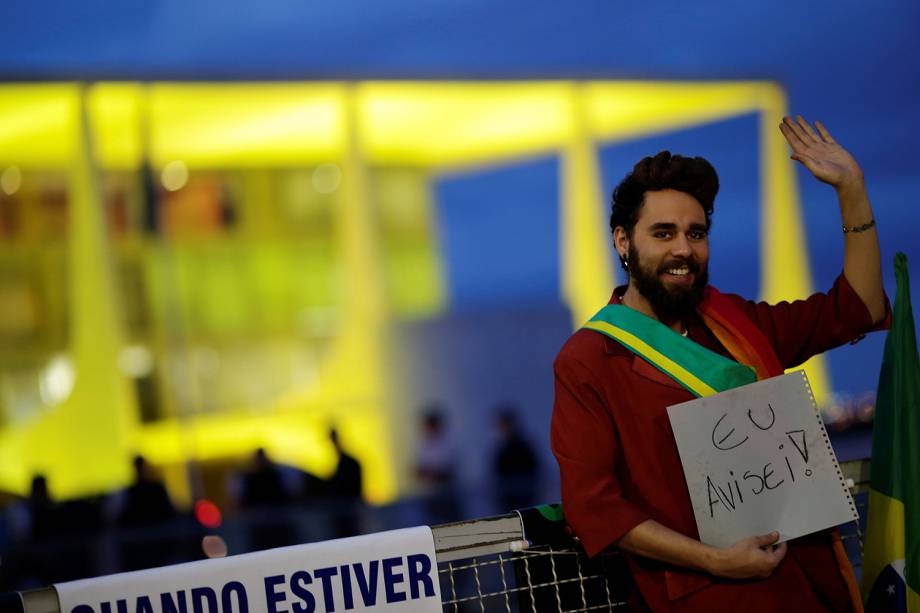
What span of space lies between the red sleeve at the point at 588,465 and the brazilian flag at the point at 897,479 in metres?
1.01

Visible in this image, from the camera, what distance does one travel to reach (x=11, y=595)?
3568 millimetres

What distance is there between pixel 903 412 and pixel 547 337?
796 inches

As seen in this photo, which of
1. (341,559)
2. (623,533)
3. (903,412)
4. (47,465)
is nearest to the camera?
(623,533)

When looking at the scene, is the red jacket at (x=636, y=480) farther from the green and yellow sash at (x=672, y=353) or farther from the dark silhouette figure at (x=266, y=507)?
the dark silhouette figure at (x=266, y=507)

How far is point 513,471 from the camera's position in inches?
600

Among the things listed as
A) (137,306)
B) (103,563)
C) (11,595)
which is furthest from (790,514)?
(137,306)

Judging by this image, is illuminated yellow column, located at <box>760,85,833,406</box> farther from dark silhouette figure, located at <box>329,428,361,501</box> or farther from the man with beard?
the man with beard

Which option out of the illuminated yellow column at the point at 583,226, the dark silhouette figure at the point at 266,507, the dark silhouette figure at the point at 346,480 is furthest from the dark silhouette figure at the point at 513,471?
the illuminated yellow column at the point at 583,226

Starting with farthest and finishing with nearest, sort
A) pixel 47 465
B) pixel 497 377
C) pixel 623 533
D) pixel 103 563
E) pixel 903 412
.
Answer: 1. pixel 497 377
2. pixel 47 465
3. pixel 103 563
4. pixel 903 412
5. pixel 623 533

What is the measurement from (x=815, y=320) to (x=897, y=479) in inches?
24.4

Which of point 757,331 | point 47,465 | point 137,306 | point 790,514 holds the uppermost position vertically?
point 137,306

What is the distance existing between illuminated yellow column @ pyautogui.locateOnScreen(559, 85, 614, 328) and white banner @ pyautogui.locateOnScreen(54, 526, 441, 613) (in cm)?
2120

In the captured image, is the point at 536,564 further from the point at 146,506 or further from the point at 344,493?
the point at 344,493

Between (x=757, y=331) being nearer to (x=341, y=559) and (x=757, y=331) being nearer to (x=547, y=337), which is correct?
(x=341, y=559)
